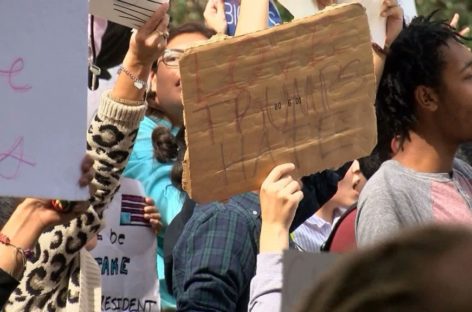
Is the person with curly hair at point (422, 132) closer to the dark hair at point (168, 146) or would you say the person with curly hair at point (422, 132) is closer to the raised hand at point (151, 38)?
the raised hand at point (151, 38)

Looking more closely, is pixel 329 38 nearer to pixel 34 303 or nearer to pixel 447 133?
pixel 447 133

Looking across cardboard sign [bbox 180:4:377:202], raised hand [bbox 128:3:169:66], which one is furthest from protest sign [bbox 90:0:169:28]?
cardboard sign [bbox 180:4:377:202]

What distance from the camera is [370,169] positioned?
182 inches

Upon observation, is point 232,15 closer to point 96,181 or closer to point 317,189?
point 317,189

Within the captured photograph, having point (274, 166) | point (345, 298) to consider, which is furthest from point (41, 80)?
point (345, 298)

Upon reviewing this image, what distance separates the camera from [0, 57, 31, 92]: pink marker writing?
256 centimetres

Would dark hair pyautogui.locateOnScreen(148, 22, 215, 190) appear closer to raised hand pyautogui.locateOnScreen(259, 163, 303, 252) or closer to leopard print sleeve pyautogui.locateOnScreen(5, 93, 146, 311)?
leopard print sleeve pyautogui.locateOnScreen(5, 93, 146, 311)

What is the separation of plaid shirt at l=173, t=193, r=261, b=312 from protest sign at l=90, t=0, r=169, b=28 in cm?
54

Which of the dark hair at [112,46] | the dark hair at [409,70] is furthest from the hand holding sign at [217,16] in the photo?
the dark hair at [409,70]

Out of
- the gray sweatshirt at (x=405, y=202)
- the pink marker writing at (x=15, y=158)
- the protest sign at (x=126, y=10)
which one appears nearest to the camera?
the pink marker writing at (x=15, y=158)

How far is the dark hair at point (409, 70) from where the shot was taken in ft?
11.3

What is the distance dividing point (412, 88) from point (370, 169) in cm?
117

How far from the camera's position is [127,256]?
3951 millimetres

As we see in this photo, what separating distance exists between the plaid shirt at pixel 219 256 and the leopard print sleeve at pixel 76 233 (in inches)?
10.0
